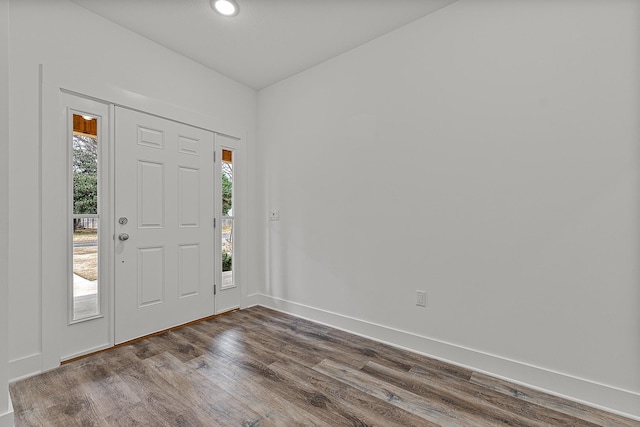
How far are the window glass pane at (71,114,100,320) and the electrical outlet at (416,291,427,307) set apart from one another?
2615 mm

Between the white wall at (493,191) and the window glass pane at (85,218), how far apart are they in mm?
1906

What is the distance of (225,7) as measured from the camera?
223cm

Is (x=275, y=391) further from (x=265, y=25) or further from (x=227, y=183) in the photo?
(x=265, y=25)

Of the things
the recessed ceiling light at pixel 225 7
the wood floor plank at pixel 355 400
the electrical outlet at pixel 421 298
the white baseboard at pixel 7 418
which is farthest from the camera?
the electrical outlet at pixel 421 298

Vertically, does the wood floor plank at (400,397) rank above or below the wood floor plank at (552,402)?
above

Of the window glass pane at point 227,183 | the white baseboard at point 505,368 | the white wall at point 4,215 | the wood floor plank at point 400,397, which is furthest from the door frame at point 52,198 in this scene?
the white baseboard at point 505,368

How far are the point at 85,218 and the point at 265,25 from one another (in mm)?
2175

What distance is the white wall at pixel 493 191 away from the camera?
1655 millimetres

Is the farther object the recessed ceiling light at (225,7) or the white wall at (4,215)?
the recessed ceiling light at (225,7)

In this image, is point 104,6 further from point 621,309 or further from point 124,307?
point 621,309

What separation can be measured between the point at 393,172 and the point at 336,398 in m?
1.74

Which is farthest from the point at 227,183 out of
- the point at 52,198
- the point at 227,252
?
the point at 52,198

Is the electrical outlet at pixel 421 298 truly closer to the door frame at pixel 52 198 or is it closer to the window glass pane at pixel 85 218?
the window glass pane at pixel 85 218

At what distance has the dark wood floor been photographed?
156 centimetres
